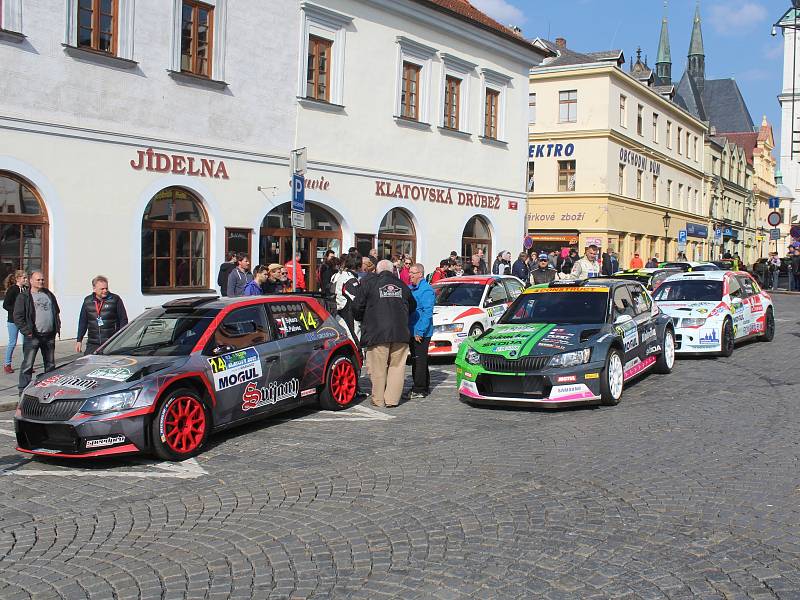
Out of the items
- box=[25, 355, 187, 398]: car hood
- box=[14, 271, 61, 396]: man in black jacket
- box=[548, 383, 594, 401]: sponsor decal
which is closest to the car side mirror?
box=[548, 383, 594, 401]: sponsor decal

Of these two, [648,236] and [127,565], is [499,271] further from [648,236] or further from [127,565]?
[648,236]

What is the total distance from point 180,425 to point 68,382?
1100 millimetres

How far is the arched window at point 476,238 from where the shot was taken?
27056 millimetres

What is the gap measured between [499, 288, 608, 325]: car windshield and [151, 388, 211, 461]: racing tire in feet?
15.9

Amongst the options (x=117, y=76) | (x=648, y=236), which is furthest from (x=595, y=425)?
(x=648, y=236)

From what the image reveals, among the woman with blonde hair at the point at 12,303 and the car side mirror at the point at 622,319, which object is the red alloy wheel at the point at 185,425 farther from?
the car side mirror at the point at 622,319

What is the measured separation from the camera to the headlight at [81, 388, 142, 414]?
24.7 ft

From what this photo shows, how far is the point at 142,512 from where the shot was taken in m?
6.23

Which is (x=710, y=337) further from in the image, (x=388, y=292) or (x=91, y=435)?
(x=91, y=435)

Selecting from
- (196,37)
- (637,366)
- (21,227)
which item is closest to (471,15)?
(196,37)

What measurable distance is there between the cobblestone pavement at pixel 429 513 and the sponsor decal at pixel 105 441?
10.4 inches

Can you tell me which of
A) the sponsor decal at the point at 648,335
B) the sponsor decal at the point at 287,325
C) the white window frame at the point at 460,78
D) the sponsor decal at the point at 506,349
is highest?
the white window frame at the point at 460,78

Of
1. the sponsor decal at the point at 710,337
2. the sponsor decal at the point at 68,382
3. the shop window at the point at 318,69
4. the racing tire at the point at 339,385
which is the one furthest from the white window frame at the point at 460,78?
the sponsor decal at the point at 68,382

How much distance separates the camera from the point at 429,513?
6031 millimetres
